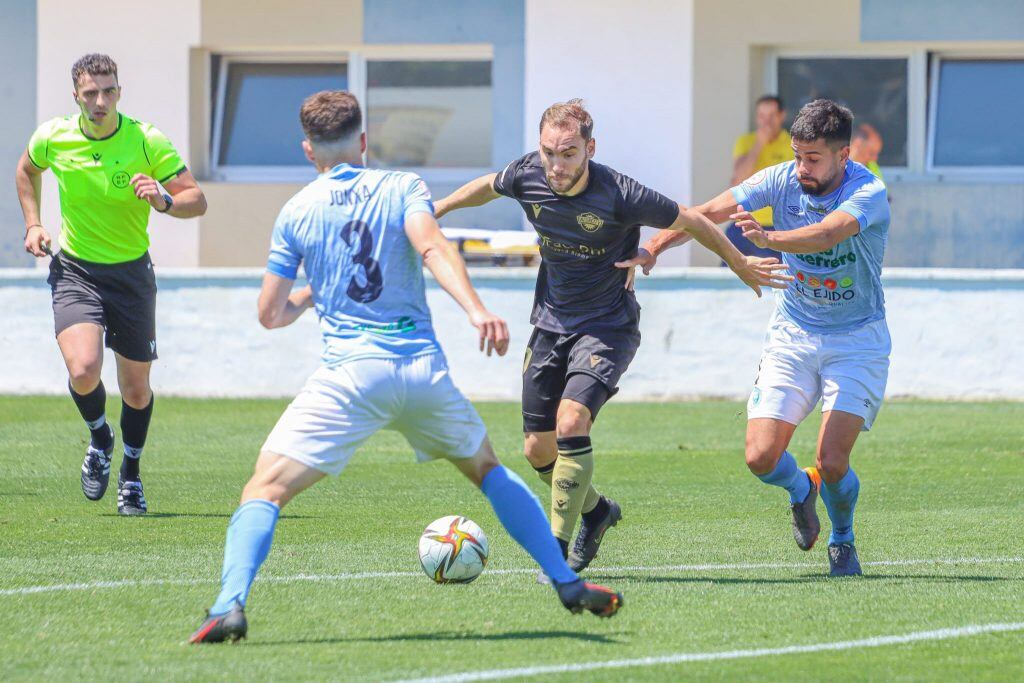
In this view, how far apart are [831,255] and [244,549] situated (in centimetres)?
320

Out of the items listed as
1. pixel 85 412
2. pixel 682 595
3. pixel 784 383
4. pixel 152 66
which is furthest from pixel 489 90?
pixel 682 595

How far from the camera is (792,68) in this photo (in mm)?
17016

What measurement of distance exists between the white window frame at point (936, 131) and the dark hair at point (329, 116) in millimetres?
12159

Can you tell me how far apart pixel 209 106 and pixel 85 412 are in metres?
9.00

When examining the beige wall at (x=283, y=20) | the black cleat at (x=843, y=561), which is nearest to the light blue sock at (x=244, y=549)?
the black cleat at (x=843, y=561)

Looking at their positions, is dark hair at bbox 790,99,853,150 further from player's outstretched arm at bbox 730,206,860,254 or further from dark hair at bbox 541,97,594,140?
dark hair at bbox 541,97,594,140

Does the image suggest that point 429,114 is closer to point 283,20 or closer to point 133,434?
point 283,20

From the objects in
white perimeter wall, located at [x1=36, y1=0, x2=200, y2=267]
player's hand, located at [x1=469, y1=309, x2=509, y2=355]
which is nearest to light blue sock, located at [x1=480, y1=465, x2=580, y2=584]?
player's hand, located at [x1=469, y1=309, x2=509, y2=355]

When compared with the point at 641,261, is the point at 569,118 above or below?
above

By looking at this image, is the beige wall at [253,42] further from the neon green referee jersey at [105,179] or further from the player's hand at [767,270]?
the player's hand at [767,270]

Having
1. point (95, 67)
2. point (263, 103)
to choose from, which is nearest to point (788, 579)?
point (95, 67)

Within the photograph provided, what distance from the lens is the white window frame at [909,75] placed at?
Result: 55.5 feet

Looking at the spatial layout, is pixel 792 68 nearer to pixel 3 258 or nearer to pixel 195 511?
pixel 3 258

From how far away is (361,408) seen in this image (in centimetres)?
575
